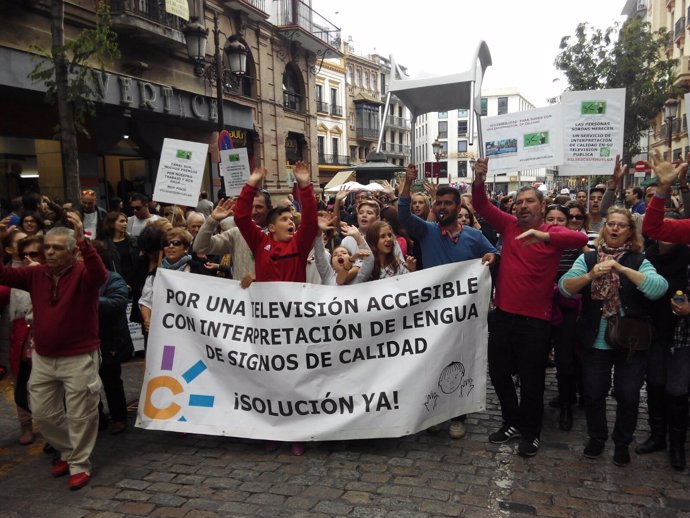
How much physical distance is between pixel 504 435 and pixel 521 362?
0.64m

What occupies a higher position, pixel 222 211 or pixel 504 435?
pixel 222 211

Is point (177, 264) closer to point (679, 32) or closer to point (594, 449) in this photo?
point (594, 449)

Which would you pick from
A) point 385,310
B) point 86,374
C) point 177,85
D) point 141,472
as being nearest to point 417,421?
point 385,310

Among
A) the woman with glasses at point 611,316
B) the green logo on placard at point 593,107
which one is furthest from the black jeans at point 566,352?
the green logo on placard at point 593,107

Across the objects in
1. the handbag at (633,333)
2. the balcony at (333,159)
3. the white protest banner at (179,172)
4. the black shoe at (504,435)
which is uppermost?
the balcony at (333,159)

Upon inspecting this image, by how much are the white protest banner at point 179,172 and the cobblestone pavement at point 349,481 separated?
146 inches

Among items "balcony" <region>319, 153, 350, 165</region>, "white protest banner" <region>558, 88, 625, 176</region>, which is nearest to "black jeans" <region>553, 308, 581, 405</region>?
"white protest banner" <region>558, 88, 625, 176</region>

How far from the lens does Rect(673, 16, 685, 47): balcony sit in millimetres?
30266

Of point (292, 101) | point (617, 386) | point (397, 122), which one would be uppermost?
point (397, 122)

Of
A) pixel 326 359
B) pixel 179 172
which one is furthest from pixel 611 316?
pixel 179 172

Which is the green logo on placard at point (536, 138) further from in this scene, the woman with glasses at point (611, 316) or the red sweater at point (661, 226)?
the red sweater at point (661, 226)

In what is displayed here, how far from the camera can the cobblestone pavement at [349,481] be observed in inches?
140

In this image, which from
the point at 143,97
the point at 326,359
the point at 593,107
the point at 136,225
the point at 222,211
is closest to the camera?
the point at 326,359

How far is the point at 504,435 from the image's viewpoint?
14.8 ft
